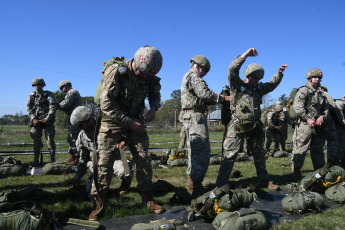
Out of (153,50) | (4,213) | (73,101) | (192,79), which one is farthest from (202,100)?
(73,101)

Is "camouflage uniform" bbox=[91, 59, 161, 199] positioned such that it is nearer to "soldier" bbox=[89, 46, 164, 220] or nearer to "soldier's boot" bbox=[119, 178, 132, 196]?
"soldier" bbox=[89, 46, 164, 220]

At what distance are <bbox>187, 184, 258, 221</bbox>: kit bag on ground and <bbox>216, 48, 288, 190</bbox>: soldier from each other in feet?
5.18

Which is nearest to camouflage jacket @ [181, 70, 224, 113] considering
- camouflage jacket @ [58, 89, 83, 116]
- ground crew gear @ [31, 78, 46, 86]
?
camouflage jacket @ [58, 89, 83, 116]

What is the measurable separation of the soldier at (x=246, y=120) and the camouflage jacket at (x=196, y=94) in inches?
19.5

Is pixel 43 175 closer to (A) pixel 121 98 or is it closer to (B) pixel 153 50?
(A) pixel 121 98

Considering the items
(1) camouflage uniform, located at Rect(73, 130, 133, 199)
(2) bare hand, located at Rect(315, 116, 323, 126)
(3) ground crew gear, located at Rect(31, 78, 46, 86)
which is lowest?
(1) camouflage uniform, located at Rect(73, 130, 133, 199)

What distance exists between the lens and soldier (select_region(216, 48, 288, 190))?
18.5 ft

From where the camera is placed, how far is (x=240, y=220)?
3463 millimetres

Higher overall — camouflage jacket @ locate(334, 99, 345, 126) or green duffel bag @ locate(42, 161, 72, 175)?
camouflage jacket @ locate(334, 99, 345, 126)

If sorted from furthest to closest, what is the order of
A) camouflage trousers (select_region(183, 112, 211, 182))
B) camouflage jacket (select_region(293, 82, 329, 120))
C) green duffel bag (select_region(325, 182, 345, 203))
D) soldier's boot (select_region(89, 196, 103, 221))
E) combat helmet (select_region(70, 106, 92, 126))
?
camouflage jacket (select_region(293, 82, 329, 120)) < camouflage trousers (select_region(183, 112, 211, 182)) < combat helmet (select_region(70, 106, 92, 126)) < green duffel bag (select_region(325, 182, 345, 203)) < soldier's boot (select_region(89, 196, 103, 221))

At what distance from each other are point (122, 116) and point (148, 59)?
3.08ft

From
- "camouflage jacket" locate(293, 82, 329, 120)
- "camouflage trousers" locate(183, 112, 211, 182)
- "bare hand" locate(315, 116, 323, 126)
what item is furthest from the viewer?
"camouflage jacket" locate(293, 82, 329, 120)

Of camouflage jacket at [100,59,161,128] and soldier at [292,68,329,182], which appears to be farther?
soldier at [292,68,329,182]

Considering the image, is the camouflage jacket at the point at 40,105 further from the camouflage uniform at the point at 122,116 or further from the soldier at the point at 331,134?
the soldier at the point at 331,134
